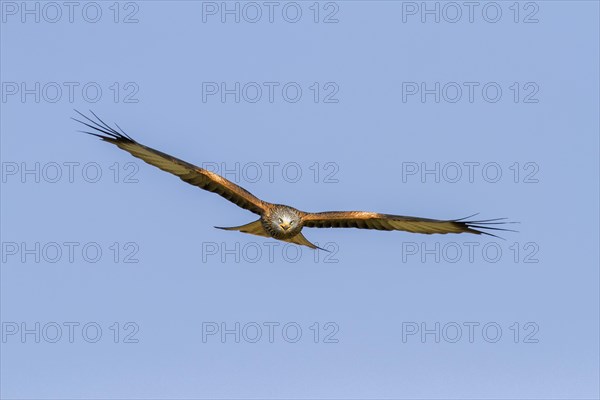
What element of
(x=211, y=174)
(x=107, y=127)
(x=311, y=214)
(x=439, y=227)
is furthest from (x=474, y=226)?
(x=107, y=127)

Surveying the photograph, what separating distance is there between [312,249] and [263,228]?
2.09 metres

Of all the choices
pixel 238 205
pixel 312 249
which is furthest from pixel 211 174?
pixel 312 249

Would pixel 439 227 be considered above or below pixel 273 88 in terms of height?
below

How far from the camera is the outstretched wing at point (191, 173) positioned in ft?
114

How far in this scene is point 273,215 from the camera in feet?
116

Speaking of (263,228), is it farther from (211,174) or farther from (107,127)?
(107,127)

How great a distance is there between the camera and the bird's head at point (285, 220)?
35.2 m

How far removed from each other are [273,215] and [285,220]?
0.28 meters

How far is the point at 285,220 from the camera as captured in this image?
35.2m

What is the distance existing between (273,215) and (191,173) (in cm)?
190

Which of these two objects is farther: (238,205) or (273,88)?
(273,88)

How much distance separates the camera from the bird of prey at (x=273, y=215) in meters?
35.0

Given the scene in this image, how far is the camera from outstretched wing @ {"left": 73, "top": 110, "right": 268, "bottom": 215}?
114ft

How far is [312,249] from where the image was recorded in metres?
37.5
